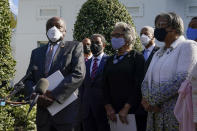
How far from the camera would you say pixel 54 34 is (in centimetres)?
440

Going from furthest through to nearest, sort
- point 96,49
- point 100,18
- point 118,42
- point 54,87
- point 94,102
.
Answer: point 100,18
point 96,49
point 94,102
point 118,42
point 54,87

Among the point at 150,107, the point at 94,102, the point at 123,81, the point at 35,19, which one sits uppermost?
the point at 35,19

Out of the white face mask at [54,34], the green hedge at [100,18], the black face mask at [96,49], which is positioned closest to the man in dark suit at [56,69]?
the white face mask at [54,34]

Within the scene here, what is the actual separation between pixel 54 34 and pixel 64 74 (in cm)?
57

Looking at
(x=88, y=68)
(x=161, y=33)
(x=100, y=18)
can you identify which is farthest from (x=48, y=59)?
(x=100, y=18)

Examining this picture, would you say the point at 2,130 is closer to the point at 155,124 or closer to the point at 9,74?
the point at 9,74

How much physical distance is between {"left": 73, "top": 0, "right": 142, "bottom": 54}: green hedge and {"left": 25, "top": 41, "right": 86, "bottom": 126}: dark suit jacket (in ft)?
16.3

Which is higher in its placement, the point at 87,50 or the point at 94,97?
the point at 87,50

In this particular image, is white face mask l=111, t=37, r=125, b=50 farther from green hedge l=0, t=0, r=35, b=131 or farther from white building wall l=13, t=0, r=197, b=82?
white building wall l=13, t=0, r=197, b=82

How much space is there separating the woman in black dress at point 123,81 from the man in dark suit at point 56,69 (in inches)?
24.9

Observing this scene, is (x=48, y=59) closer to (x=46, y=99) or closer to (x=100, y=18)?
(x=46, y=99)

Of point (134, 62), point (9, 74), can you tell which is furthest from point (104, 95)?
point (9, 74)

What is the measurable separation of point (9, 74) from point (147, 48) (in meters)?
3.00

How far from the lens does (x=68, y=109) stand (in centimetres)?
413
